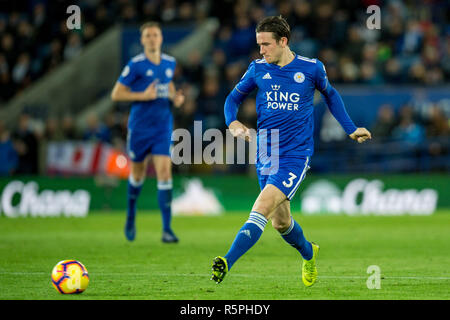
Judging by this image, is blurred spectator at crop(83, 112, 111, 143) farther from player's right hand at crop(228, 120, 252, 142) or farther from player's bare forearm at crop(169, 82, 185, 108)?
player's right hand at crop(228, 120, 252, 142)

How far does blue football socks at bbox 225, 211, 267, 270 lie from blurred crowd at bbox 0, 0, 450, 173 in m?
13.2

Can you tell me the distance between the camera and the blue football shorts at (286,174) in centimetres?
802

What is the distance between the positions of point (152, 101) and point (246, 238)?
5.51 metres

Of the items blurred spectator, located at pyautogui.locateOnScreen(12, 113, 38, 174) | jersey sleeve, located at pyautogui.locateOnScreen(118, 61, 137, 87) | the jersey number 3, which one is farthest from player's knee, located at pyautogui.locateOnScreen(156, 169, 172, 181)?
blurred spectator, located at pyautogui.locateOnScreen(12, 113, 38, 174)

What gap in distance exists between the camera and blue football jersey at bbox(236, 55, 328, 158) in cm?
827

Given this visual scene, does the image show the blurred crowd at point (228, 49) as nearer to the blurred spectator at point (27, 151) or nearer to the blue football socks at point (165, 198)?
the blurred spectator at point (27, 151)

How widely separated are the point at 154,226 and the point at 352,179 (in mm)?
6189

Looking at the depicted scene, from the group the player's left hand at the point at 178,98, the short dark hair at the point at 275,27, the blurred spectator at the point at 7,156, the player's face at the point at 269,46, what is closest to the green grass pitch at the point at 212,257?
the player's left hand at the point at 178,98

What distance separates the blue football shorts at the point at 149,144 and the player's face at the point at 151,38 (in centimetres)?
127

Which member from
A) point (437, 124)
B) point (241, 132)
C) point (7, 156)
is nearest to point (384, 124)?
point (437, 124)

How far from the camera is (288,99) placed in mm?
8289

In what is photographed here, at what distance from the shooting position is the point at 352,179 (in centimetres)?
2077
